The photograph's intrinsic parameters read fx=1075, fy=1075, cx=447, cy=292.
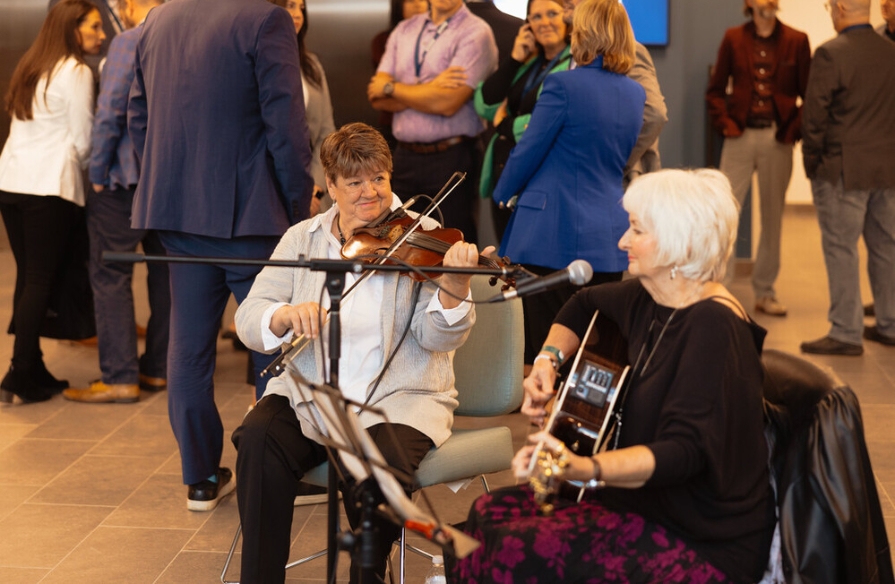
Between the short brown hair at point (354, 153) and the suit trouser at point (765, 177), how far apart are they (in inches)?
151

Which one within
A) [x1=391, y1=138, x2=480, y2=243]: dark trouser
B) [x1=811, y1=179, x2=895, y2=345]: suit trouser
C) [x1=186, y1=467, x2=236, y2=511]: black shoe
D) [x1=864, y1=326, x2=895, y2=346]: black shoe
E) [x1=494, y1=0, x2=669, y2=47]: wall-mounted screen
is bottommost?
[x1=864, y1=326, x2=895, y2=346]: black shoe

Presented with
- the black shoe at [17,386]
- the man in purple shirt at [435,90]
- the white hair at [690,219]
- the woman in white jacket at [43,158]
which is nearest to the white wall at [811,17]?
the man in purple shirt at [435,90]

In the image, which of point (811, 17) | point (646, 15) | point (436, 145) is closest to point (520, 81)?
point (436, 145)

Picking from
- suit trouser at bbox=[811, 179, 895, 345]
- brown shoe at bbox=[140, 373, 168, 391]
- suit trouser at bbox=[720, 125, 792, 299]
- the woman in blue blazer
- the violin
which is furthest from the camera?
suit trouser at bbox=[720, 125, 792, 299]

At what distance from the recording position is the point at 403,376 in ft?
8.69

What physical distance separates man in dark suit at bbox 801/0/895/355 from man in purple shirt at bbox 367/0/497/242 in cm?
160

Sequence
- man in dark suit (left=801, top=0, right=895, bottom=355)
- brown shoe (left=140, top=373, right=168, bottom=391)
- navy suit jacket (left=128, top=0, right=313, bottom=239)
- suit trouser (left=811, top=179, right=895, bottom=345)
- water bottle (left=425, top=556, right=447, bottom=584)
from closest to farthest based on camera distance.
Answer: water bottle (left=425, top=556, right=447, bottom=584)
navy suit jacket (left=128, top=0, right=313, bottom=239)
brown shoe (left=140, top=373, right=168, bottom=391)
man in dark suit (left=801, top=0, right=895, bottom=355)
suit trouser (left=811, top=179, right=895, bottom=345)

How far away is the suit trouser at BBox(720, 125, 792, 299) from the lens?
6121 millimetres

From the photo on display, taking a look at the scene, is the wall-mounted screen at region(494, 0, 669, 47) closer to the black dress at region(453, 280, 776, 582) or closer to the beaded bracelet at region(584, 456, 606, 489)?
the black dress at region(453, 280, 776, 582)

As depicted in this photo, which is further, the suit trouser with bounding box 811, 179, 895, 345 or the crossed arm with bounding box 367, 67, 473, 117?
the suit trouser with bounding box 811, 179, 895, 345

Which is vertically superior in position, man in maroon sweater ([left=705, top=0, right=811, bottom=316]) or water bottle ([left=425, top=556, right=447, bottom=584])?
man in maroon sweater ([left=705, top=0, right=811, bottom=316])

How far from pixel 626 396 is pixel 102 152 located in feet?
9.29

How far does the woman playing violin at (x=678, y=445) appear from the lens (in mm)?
1990

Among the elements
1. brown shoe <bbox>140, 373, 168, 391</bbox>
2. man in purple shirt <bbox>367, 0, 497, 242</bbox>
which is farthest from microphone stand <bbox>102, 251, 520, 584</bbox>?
Result: man in purple shirt <bbox>367, 0, 497, 242</bbox>
